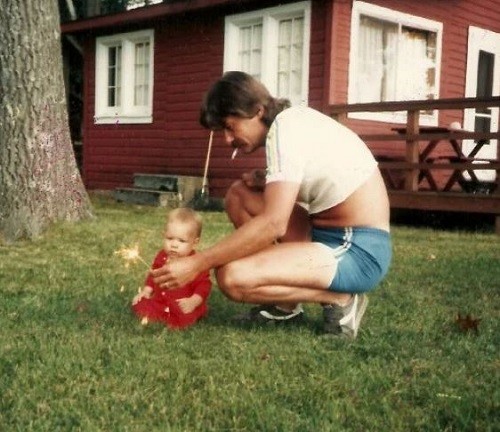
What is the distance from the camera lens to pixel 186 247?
11.8 feet

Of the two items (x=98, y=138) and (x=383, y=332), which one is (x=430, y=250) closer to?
(x=383, y=332)

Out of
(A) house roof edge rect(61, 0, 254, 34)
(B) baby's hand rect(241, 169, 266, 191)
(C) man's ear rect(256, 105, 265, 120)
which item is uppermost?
(A) house roof edge rect(61, 0, 254, 34)

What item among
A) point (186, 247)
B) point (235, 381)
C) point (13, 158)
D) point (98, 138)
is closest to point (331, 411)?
point (235, 381)

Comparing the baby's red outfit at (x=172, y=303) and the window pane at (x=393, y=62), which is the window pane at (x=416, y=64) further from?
the baby's red outfit at (x=172, y=303)

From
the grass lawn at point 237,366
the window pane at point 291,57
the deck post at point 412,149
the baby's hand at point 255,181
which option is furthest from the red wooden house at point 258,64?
the baby's hand at point 255,181

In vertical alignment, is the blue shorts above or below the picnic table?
below

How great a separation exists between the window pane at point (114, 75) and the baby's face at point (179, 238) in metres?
11.6

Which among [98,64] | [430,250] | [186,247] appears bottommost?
[430,250]

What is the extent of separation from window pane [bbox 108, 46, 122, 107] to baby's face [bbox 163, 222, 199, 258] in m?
11.6

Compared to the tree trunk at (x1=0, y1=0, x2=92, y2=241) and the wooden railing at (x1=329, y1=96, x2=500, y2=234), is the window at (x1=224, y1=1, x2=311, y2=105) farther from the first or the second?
the tree trunk at (x1=0, y1=0, x2=92, y2=241)

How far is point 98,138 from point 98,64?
1410 millimetres

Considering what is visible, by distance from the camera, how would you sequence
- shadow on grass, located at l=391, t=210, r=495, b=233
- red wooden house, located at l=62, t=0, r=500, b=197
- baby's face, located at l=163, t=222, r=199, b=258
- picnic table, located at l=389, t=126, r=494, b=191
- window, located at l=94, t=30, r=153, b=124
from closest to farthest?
1. baby's face, located at l=163, t=222, r=199, b=258
2. picnic table, located at l=389, t=126, r=494, b=191
3. shadow on grass, located at l=391, t=210, r=495, b=233
4. red wooden house, located at l=62, t=0, r=500, b=197
5. window, located at l=94, t=30, r=153, b=124

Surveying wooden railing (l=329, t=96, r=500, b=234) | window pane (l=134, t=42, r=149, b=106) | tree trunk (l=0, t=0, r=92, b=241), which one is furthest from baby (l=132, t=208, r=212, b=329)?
window pane (l=134, t=42, r=149, b=106)

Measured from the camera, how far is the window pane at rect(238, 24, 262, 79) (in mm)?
11820
